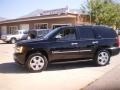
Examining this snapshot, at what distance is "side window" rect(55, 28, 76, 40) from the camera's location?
36.8ft

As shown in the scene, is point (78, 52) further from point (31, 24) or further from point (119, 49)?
point (31, 24)

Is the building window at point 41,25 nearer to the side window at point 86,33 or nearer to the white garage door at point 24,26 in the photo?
the white garage door at point 24,26

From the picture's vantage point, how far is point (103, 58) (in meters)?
12.1

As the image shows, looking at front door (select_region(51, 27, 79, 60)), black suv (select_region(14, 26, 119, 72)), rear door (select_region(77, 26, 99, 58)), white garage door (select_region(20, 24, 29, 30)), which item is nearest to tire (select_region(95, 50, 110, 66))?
black suv (select_region(14, 26, 119, 72))

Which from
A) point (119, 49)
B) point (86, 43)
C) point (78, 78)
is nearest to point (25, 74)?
point (78, 78)

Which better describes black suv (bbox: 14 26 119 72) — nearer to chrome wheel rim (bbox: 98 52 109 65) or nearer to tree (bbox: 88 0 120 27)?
chrome wheel rim (bbox: 98 52 109 65)

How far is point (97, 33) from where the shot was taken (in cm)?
1210

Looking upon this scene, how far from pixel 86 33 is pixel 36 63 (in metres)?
2.53

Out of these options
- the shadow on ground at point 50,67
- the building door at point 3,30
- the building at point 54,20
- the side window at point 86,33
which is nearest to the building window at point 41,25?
the building at point 54,20

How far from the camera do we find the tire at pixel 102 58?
39.1 ft

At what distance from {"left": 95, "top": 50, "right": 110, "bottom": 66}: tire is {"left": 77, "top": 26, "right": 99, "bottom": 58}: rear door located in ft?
1.05

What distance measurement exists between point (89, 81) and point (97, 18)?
2697 cm

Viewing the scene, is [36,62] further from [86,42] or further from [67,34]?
[86,42]

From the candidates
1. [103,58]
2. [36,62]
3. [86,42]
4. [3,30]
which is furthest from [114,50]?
[3,30]
